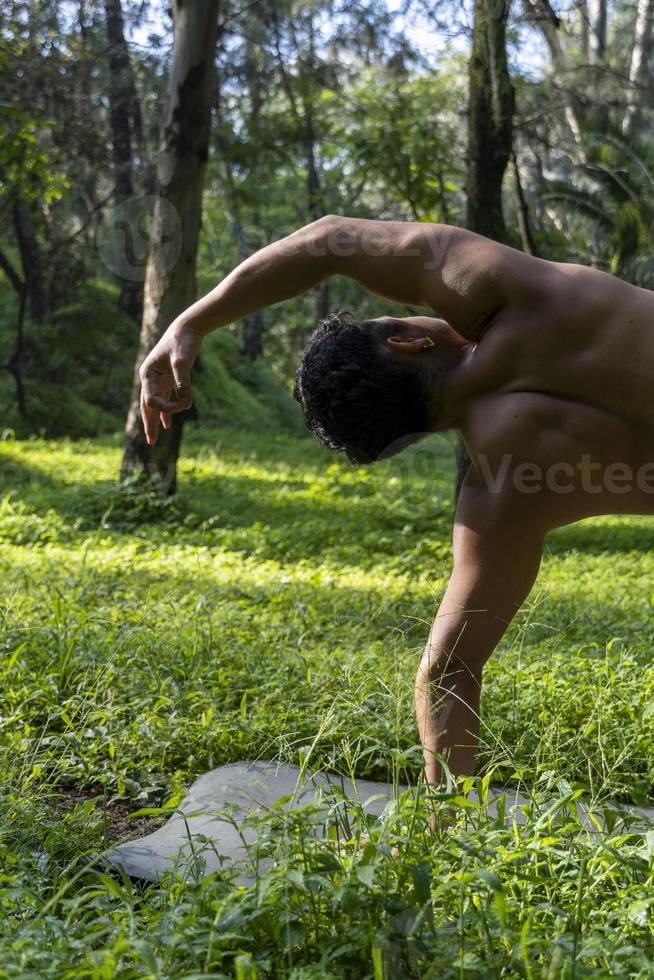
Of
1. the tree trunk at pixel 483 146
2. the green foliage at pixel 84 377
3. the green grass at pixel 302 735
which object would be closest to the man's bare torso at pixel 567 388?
the green grass at pixel 302 735

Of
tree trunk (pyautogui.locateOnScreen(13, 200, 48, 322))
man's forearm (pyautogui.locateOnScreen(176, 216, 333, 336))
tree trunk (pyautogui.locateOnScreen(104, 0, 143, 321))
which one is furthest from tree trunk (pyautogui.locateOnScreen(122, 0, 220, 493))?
tree trunk (pyautogui.locateOnScreen(104, 0, 143, 321))

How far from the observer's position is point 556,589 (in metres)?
5.55

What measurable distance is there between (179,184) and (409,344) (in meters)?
5.82

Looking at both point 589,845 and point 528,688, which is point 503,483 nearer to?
point 589,845

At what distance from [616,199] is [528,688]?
17013mm

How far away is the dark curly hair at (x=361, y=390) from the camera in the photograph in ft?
8.31

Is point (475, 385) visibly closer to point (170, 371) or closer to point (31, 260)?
point (170, 371)

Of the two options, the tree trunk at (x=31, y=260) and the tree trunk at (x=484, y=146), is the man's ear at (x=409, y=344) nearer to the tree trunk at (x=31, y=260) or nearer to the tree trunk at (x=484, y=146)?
the tree trunk at (x=484, y=146)

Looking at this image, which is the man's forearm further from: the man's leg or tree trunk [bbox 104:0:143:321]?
tree trunk [bbox 104:0:143:321]

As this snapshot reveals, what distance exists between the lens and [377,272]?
2.51 metres

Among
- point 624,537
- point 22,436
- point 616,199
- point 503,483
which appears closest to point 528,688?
point 503,483

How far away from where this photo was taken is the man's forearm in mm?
2475

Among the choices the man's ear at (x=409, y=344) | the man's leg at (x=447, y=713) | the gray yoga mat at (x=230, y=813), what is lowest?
the gray yoga mat at (x=230, y=813)

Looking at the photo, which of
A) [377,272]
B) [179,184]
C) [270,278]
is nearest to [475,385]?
[377,272]
